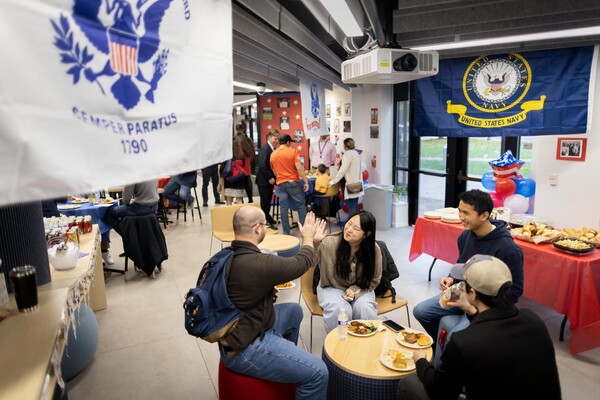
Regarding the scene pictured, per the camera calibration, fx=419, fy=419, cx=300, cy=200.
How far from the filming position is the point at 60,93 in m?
0.88

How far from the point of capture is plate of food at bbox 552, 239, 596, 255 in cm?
343

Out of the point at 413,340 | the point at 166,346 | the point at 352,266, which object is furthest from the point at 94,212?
the point at 413,340

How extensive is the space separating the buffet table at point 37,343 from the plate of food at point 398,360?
5.54 ft

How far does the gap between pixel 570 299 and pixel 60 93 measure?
388 cm

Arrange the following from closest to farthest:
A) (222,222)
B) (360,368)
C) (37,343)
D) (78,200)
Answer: (37,343)
(360,368)
(222,222)
(78,200)

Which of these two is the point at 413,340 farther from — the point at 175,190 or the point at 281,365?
the point at 175,190

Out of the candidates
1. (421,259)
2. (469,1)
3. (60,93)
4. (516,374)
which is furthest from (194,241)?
(60,93)

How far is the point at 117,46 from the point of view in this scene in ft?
3.41

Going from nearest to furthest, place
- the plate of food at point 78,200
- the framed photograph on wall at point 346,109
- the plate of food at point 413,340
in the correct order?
the plate of food at point 413,340 → the plate of food at point 78,200 → the framed photograph on wall at point 346,109

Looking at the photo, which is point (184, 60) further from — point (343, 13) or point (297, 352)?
point (343, 13)

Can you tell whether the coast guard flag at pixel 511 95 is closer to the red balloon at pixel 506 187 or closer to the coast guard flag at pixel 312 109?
the red balloon at pixel 506 187

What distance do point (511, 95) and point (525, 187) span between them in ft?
3.70

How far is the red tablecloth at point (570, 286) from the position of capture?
335 centimetres

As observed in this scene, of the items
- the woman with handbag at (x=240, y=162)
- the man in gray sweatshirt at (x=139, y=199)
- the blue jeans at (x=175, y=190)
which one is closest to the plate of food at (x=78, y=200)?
the man in gray sweatshirt at (x=139, y=199)
